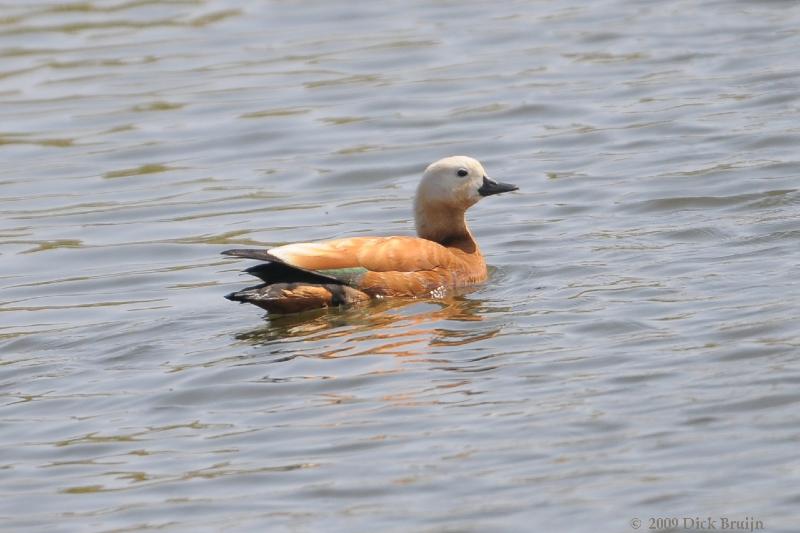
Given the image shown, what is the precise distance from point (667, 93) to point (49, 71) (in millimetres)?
6994

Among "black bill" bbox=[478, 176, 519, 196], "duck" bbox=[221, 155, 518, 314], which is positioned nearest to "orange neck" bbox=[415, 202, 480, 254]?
"duck" bbox=[221, 155, 518, 314]

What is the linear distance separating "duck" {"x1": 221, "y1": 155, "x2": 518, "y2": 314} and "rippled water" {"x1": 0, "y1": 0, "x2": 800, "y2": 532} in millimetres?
172

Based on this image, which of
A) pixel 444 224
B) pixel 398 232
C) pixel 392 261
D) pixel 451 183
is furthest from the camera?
pixel 398 232

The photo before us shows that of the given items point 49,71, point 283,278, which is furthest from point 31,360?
point 49,71

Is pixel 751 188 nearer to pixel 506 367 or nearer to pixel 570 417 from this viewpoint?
pixel 506 367

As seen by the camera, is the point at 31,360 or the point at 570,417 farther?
the point at 31,360

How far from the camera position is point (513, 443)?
7.58m

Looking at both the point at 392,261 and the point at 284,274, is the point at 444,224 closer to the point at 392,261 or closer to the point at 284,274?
the point at 392,261

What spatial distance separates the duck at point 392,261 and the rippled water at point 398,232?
172 mm

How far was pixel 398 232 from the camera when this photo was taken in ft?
42.8

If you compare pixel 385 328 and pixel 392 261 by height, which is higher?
pixel 392 261

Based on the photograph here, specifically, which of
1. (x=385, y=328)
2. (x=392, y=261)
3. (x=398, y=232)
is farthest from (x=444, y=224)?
(x=385, y=328)

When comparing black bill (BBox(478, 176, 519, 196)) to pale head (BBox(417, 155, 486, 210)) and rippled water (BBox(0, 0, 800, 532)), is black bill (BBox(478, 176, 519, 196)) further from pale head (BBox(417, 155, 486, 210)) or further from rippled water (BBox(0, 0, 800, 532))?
rippled water (BBox(0, 0, 800, 532))

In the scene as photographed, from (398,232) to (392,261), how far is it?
2.38 m
